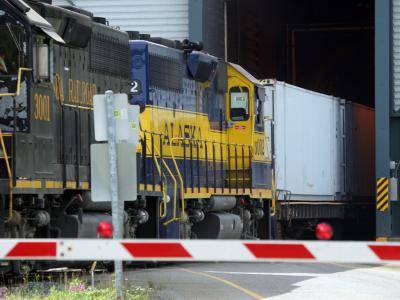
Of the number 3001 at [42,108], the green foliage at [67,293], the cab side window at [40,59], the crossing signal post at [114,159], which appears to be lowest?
the green foliage at [67,293]

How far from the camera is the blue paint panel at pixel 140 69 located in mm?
20891

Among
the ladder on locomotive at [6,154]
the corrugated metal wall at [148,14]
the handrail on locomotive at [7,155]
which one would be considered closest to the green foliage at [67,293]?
the handrail on locomotive at [7,155]

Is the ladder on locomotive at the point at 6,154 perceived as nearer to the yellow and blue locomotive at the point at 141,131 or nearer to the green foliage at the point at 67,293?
the yellow and blue locomotive at the point at 141,131

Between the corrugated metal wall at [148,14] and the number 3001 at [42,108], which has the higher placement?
the corrugated metal wall at [148,14]

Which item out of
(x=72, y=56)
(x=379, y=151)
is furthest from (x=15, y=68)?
(x=379, y=151)

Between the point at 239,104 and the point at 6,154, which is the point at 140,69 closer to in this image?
the point at 239,104

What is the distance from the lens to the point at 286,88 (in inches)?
1188

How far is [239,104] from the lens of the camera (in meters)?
25.2

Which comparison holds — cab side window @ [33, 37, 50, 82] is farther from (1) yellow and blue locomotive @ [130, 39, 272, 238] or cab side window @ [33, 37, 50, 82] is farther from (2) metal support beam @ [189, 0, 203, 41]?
(2) metal support beam @ [189, 0, 203, 41]

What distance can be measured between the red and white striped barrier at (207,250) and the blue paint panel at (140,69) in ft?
41.3

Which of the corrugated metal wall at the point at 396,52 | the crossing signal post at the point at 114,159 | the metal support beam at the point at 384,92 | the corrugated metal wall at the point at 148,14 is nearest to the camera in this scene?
the crossing signal post at the point at 114,159

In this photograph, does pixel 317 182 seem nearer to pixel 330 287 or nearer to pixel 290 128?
pixel 290 128

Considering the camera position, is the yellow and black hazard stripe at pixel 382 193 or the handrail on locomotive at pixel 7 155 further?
the yellow and black hazard stripe at pixel 382 193

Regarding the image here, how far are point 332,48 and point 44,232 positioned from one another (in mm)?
27140
